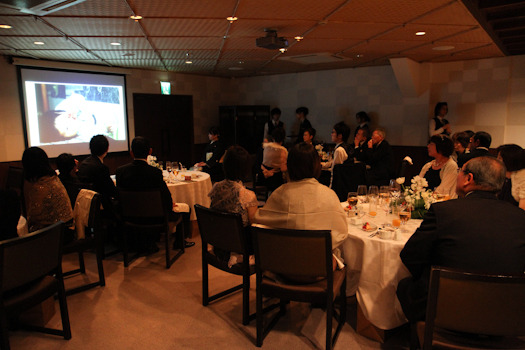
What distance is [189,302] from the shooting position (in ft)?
10.5

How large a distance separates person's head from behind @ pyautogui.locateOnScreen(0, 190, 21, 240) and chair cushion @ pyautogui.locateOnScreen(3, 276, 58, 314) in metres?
0.36

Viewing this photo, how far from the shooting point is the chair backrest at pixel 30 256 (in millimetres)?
2125

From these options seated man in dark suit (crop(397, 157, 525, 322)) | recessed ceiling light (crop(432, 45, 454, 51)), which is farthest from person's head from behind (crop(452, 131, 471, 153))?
seated man in dark suit (crop(397, 157, 525, 322))

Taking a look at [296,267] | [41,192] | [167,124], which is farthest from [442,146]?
[167,124]

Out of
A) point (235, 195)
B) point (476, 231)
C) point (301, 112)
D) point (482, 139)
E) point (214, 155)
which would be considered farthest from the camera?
point (301, 112)

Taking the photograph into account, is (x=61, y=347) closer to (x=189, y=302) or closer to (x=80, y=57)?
(x=189, y=302)

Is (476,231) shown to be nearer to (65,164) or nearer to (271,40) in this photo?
(271,40)

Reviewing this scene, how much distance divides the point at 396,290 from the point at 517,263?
77cm

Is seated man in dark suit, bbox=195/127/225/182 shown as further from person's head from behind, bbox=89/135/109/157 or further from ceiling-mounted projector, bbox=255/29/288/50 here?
person's head from behind, bbox=89/135/109/157

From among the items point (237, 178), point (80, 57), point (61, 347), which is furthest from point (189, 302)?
point (80, 57)

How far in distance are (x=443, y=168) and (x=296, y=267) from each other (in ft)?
6.98

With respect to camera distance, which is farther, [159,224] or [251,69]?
[251,69]

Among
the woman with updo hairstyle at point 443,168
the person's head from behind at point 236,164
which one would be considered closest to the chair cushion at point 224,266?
the person's head from behind at point 236,164

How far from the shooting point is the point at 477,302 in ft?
5.49
